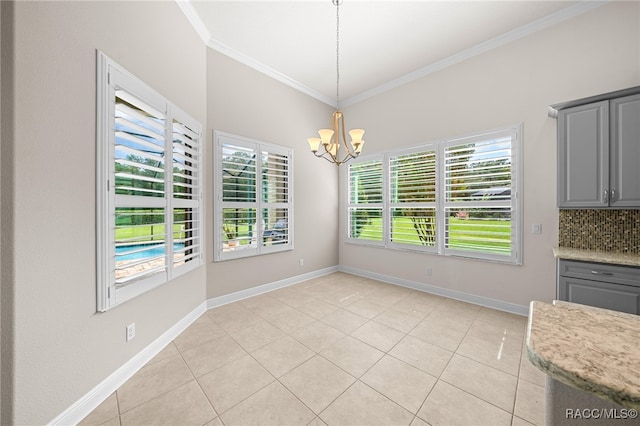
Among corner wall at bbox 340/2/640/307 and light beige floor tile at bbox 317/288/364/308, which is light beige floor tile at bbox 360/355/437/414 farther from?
corner wall at bbox 340/2/640/307

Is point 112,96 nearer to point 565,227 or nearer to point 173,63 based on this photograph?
point 173,63

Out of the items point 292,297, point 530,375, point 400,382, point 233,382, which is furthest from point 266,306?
point 530,375

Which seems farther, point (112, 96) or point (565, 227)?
point (565, 227)

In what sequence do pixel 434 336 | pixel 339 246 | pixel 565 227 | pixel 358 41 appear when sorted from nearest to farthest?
pixel 434 336
pixel 565 227
pixel 358 41
pixel 339 246

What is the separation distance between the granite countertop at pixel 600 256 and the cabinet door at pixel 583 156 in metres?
0.47

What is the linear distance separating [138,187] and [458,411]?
9.61ft

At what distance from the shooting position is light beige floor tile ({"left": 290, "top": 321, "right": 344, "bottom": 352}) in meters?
2.46

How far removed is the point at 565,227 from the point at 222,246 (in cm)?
412

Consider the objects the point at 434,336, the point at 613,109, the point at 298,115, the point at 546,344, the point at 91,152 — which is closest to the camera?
the point at 546,344

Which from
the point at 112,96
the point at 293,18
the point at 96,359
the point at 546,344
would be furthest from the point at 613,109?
the point at 96,359

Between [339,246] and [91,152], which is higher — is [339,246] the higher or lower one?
the lower one

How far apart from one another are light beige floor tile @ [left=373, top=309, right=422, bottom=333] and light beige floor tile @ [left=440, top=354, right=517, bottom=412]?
0.63 metres

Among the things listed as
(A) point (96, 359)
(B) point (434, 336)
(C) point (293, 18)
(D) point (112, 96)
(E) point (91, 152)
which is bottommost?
(B) point (434, 336)

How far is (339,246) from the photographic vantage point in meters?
5.23
